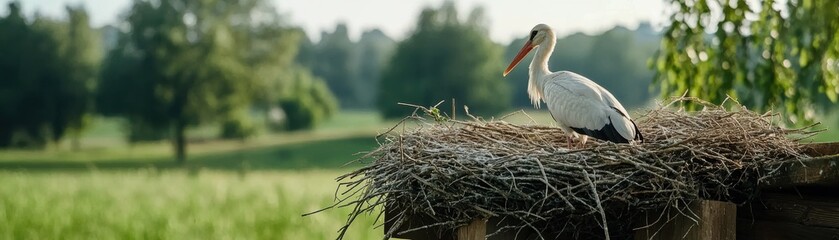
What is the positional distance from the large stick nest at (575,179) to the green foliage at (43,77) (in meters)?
53.7

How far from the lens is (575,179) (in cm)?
294

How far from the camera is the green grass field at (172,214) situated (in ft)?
39.7

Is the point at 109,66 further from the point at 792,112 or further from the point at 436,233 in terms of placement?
the point at 436,233

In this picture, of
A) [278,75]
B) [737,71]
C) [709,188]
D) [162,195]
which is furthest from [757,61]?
[278,75]

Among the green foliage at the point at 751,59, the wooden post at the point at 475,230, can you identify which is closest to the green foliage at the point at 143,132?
the green foliage at the point at 751,59

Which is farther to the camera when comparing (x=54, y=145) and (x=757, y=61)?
(x=54, y=145)

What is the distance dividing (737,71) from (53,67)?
5097 cm

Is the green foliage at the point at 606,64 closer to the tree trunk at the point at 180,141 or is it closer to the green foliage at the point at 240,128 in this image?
the green foliage at the point at 240,128

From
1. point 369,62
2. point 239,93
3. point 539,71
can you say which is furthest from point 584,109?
point 369,62

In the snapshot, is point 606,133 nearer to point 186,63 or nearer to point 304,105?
point 186,63

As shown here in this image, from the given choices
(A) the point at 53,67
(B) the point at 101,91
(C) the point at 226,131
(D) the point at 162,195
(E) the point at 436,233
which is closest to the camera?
(E) the point at 436,233

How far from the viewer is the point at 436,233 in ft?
11.4

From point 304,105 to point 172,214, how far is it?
56.6m

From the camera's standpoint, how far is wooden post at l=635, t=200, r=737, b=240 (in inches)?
114
